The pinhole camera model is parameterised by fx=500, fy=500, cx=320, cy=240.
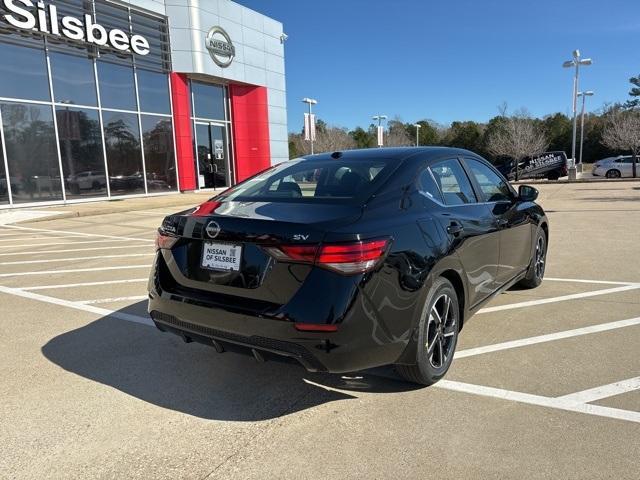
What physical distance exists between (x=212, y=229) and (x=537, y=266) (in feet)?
13.3

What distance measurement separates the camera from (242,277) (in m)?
2.82

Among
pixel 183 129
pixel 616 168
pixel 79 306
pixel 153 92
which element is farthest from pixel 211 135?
pixel 616 168

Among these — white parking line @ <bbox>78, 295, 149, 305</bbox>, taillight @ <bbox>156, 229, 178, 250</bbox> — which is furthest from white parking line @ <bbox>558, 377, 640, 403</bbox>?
white parking line @ <bbox>78, 295, 149, 305</bbox>

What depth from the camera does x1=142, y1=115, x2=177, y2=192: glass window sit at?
20.9 m

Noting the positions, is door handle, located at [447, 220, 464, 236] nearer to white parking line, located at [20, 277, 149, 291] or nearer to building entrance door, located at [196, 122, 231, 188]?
white parking line, located at [20, 277, 149, 291]

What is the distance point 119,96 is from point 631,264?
18564mm

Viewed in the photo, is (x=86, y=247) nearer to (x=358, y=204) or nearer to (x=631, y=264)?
(x=358, y=204)

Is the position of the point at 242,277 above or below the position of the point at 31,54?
below

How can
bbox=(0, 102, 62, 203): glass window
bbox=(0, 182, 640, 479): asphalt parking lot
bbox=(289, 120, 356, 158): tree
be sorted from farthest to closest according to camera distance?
bbox=(289, 120, 356, 158): tree
bbox=(0, 102, 62, 203): glass window
bbox=(0, 182, 640, 479): asphalt parking lot

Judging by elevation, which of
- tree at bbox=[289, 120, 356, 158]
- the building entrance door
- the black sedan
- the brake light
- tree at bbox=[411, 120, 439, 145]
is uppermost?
tree at bbox=[411, 120, 439, 145]

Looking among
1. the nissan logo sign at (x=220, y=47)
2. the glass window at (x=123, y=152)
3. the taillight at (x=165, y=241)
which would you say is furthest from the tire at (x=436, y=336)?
the nissan logo sign at (x=220, y=47)

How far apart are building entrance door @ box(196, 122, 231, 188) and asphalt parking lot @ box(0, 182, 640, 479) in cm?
1942

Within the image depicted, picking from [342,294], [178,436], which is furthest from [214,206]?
[178,436]

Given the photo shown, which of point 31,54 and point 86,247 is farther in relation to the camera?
point 31,54
